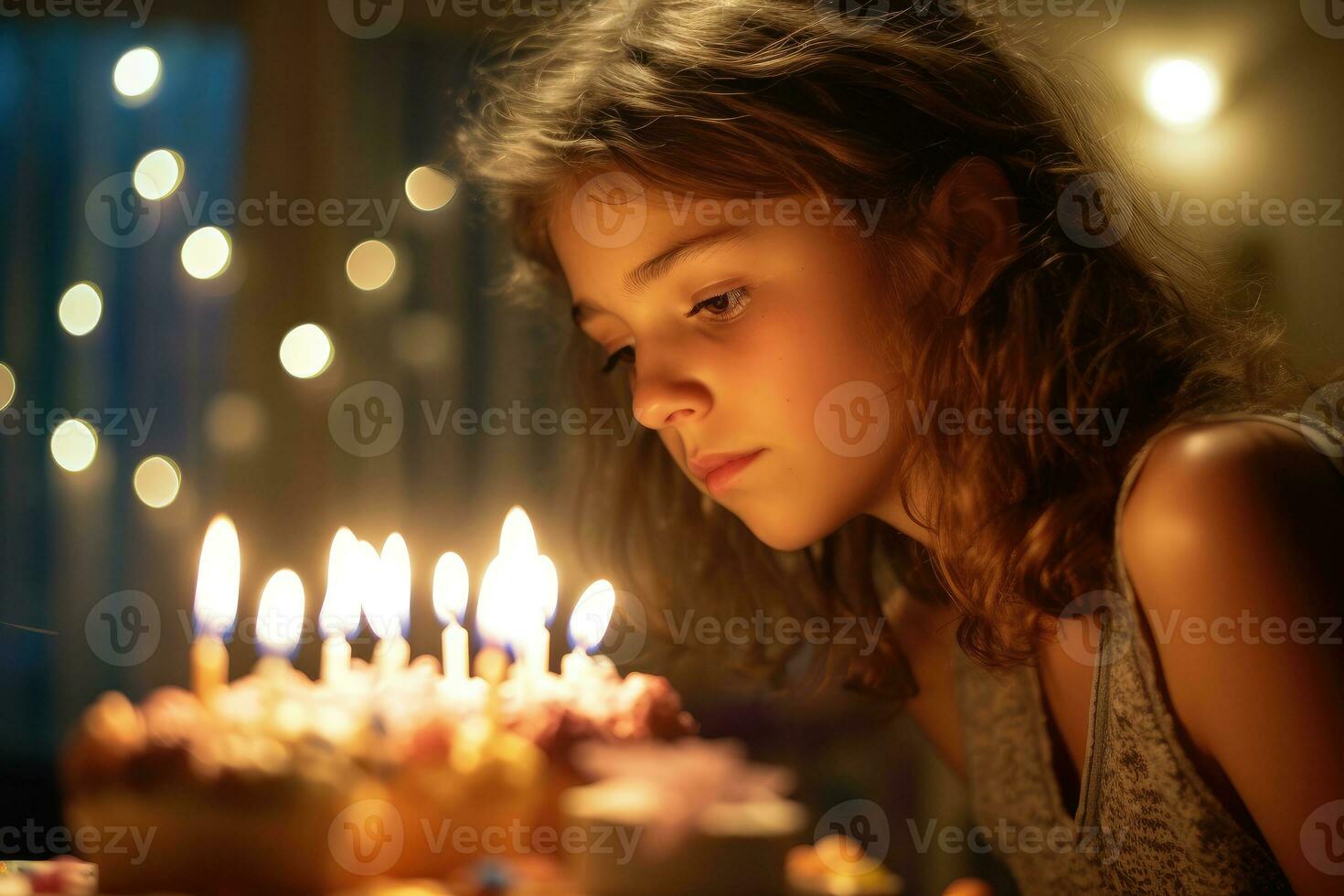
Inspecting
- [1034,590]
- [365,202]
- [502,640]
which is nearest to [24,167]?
[365,202]

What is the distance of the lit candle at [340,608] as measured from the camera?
0.65 metres

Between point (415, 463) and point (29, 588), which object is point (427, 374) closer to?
point (415, 463)

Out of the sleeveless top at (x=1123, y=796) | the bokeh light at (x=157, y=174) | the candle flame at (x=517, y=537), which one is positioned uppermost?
the bokeh light at (x=157, y=174)

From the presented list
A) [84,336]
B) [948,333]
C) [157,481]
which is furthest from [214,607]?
[157,481]

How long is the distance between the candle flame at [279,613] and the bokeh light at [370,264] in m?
1.57

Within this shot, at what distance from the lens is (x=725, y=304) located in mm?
854

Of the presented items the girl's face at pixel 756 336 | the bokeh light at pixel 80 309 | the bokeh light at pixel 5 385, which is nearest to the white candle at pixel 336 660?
the girl's face at pixel 756 336

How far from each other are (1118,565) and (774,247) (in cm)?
38

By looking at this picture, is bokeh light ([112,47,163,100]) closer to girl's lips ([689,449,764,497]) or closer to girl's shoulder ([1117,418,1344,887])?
girl's lips ([689,449,764,497])

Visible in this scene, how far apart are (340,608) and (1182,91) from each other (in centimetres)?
188

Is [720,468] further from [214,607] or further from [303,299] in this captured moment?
[303,299]

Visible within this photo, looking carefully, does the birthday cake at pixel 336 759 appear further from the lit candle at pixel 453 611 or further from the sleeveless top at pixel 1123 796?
the sleeveless top at pixel 1123 796

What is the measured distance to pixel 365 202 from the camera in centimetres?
225

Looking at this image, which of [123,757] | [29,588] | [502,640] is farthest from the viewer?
[29,588]
